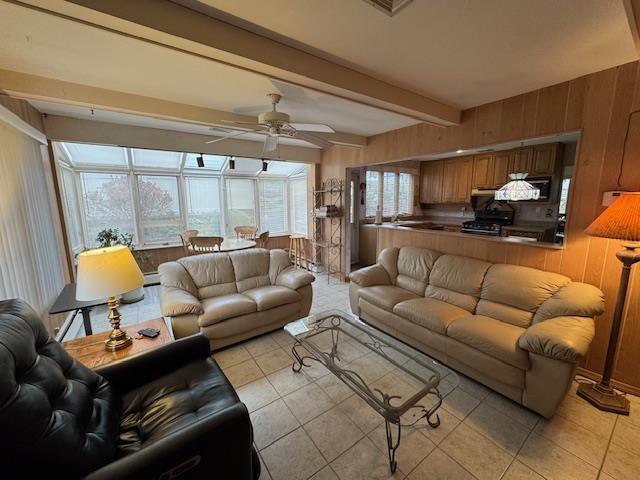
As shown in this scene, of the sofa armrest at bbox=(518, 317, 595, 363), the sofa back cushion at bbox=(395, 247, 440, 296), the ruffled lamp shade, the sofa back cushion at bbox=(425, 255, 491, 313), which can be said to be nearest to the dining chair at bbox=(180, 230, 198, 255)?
the sofa back cushion at bbox=(395, 247, 440, 296)

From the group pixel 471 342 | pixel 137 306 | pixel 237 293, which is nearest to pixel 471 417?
pixel 471 342

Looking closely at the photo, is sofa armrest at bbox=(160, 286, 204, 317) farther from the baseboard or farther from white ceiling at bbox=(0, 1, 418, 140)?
the baseboard

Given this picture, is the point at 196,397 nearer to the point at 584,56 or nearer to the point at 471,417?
the point at 471,417

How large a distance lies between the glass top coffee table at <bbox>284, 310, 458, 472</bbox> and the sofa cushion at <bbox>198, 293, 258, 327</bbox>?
576 mm

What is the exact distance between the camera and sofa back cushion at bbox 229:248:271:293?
3242 millimetres

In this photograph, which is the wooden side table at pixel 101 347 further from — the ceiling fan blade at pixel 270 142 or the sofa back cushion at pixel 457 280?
the sofa back cushion at pixel 457 280

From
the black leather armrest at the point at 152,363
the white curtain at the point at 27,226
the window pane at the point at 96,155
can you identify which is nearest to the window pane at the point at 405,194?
the black leather armrest at the point at 152,363

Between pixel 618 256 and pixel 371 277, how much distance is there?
207cm

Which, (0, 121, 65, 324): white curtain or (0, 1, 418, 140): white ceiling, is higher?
(0, 1, 418, 140): white ceiling

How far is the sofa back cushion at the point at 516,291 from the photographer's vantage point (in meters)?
2.28

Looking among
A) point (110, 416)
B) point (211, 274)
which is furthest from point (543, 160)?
point (110, 416)

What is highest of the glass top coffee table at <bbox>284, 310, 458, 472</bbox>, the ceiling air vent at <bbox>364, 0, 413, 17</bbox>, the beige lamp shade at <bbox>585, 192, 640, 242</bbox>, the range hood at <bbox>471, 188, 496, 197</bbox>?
the ceiling air vent at <bbox>364, 0, 413, 17</bbox>

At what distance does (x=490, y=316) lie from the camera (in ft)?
8.02

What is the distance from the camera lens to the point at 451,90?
2434 millimetres
